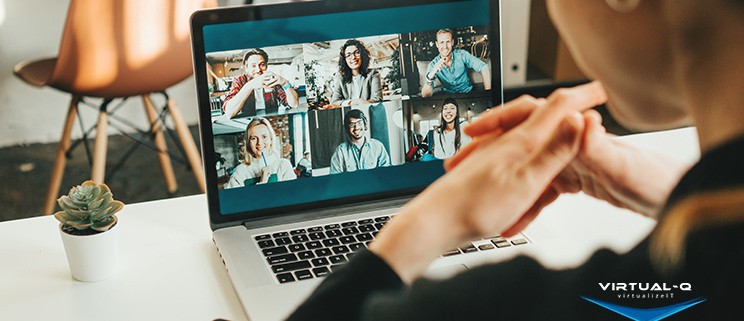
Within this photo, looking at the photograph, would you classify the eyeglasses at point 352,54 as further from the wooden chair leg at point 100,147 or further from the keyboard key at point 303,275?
the wooden chair leg at point 100,147

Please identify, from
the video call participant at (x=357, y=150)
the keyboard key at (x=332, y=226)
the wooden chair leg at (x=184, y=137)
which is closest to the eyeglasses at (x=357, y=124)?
the video call participant at (x=357, y=150)

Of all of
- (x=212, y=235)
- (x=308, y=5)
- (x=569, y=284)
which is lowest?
(x=212, y=235)

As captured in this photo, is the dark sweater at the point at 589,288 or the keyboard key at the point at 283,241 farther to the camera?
the keyboard key at the point at 283,241

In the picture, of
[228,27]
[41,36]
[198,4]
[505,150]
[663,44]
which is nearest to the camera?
[663,44]

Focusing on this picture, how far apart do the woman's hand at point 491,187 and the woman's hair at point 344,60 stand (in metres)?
0.52

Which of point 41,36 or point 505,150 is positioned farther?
→ point 41,36

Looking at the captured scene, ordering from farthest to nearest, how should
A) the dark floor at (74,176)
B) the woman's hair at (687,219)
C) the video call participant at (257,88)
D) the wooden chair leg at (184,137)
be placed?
the dark floor at (74,176)
the wooden chair leg at (184,137)
the video call participant at (257,88)
the woman's hair at (687,219)

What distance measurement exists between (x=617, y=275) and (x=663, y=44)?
8cm

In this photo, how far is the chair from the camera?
5.85 ft

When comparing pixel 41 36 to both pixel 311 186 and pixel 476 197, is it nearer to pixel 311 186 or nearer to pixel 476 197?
pixel 311 186

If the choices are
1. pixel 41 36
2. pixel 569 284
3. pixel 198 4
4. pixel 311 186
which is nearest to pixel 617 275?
pixel 569 284

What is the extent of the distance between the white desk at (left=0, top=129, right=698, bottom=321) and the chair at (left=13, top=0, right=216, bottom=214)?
0.93 metres

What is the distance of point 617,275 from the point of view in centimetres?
27

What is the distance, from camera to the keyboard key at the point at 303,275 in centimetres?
78
